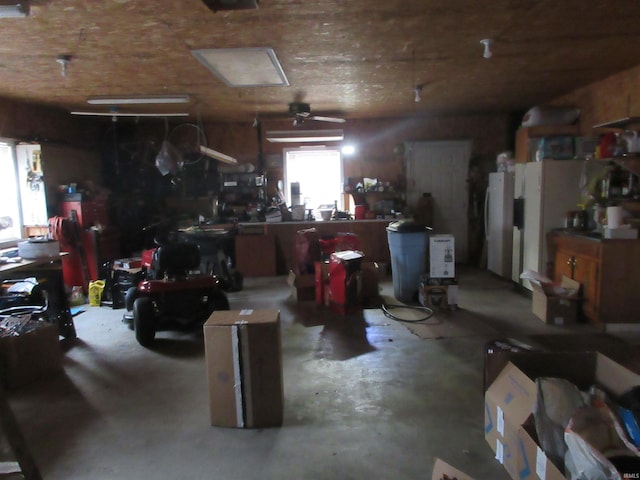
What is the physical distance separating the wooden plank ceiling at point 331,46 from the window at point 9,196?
32.0 inches

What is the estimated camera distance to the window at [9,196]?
17.6 feet

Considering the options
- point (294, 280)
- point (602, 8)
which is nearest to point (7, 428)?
point (294, 280)

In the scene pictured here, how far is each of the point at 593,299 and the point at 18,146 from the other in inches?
266

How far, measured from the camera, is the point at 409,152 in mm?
7137

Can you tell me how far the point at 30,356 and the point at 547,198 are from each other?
5.11m

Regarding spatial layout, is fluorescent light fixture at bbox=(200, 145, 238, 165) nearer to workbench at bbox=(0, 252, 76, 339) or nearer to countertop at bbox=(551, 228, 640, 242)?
workbench at bbox=(0, 252, 76, 339)

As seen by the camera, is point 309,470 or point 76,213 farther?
point 76,213

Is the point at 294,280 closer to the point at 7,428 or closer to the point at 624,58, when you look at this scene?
the point at 7,428

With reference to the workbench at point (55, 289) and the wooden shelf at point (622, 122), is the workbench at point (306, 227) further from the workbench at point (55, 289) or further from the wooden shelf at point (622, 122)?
the wooden shelf at point (622, 122)

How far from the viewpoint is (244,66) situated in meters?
3.87

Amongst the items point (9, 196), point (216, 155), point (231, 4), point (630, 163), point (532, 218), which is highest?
point (231, 4)

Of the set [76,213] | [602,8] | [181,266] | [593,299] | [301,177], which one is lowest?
[593,299]

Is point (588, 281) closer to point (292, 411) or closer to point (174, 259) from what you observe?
point (292, 411)

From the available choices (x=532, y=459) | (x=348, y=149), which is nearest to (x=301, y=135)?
(x=348, y=149)
